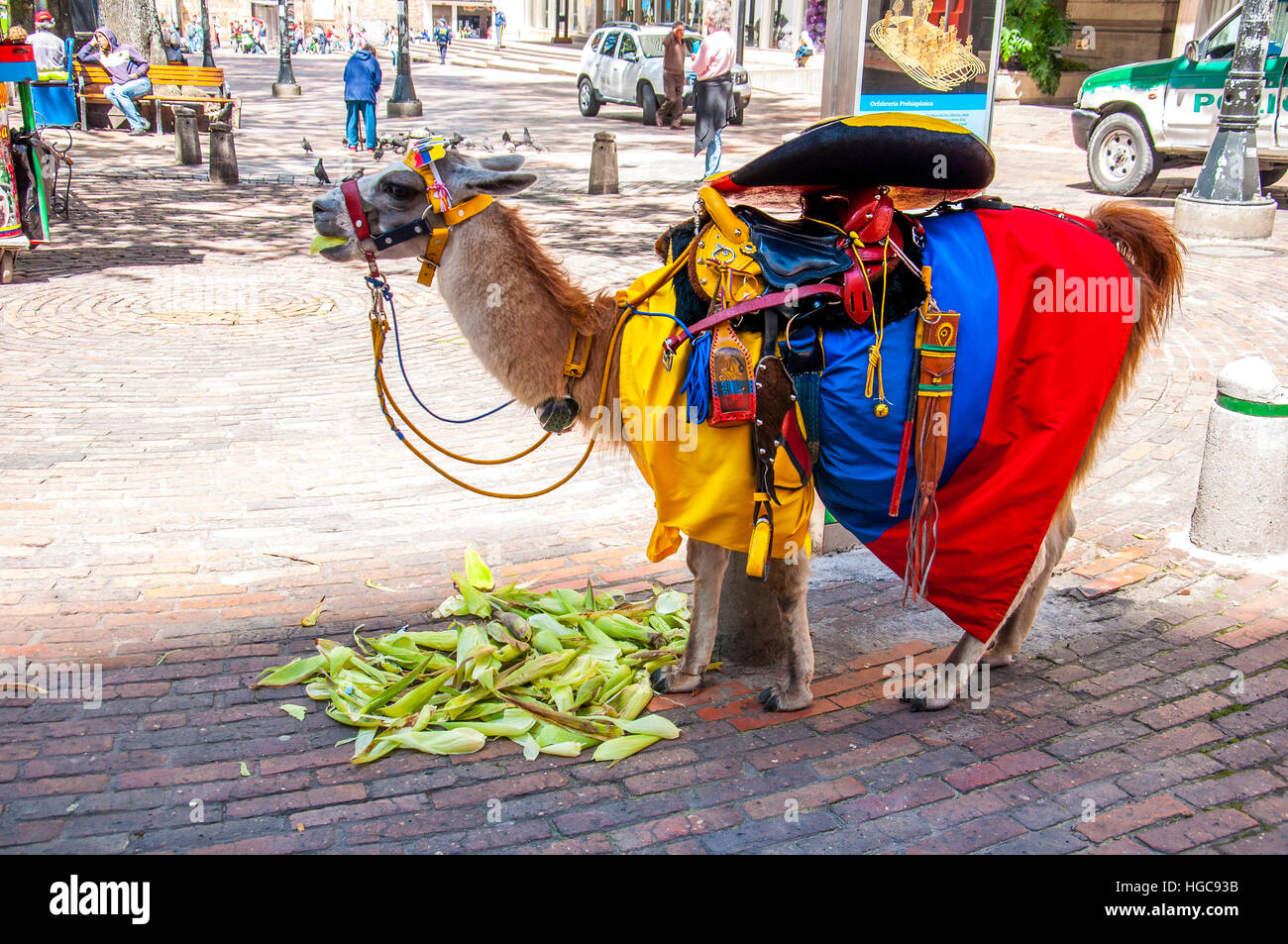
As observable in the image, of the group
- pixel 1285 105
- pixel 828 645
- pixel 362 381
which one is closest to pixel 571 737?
pixel 828 645

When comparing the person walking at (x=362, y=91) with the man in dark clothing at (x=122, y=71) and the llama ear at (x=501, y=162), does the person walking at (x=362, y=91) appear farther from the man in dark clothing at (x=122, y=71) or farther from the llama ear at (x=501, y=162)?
the llama ear at (x=501, y=162)

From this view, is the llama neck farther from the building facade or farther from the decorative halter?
the building facade

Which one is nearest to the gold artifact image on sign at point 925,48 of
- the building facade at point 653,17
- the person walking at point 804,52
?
the building facade at point 653,17

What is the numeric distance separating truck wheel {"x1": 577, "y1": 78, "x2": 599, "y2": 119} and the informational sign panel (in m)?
22.3

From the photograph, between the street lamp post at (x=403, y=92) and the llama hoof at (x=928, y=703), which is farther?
the street lamp post at (x=403, y=92)

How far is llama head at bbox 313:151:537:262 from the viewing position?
4.22m

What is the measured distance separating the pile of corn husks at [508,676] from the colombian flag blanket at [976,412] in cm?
84

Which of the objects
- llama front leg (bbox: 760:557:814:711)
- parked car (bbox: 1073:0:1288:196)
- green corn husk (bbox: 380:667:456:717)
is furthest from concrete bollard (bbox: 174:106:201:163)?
llama front leg (bbox: 760:557:814:711)

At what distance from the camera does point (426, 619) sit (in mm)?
5102

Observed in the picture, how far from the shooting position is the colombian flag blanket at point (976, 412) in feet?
13.0

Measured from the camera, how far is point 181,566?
5605mm

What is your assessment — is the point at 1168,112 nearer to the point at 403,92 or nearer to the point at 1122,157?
the point at 1122,157

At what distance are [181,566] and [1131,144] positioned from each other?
15000 mm
